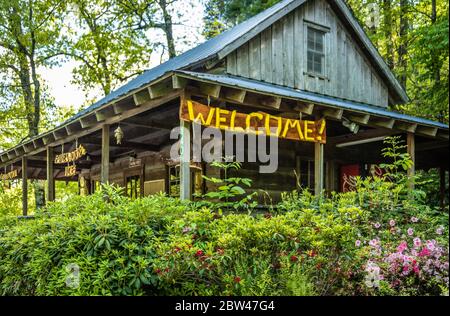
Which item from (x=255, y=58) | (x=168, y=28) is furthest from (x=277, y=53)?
(x=168, y=28)

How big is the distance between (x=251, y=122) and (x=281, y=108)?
898mm

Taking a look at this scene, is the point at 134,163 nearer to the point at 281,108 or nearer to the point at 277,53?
the point at 277,53

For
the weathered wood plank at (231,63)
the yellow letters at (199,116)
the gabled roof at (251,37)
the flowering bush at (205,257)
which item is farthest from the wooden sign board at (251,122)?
the weathered wood plank at (231,63)

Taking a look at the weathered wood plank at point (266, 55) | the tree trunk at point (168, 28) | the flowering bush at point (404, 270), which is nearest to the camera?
the flowering bush at point (404, 270)

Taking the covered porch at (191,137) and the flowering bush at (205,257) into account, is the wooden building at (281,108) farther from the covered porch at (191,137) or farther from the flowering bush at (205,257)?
the flowering bush at (205,257)

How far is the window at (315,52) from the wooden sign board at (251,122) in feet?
14.4

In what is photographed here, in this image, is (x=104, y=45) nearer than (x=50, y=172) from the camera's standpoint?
No

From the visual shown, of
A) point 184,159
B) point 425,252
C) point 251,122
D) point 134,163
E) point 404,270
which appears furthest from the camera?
point 134,163

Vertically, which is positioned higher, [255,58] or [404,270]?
[255,58]

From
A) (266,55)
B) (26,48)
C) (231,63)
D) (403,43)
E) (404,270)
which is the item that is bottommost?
(404,270)

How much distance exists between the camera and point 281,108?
9.52m

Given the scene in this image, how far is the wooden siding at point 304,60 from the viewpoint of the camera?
12484 mm

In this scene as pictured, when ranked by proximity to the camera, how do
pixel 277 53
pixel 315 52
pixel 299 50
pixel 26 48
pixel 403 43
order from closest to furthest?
pixel 277 53
pixel 299 50
pixel 315 52
pixel 403 43
pixel 26 48

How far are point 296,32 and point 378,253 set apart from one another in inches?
357
